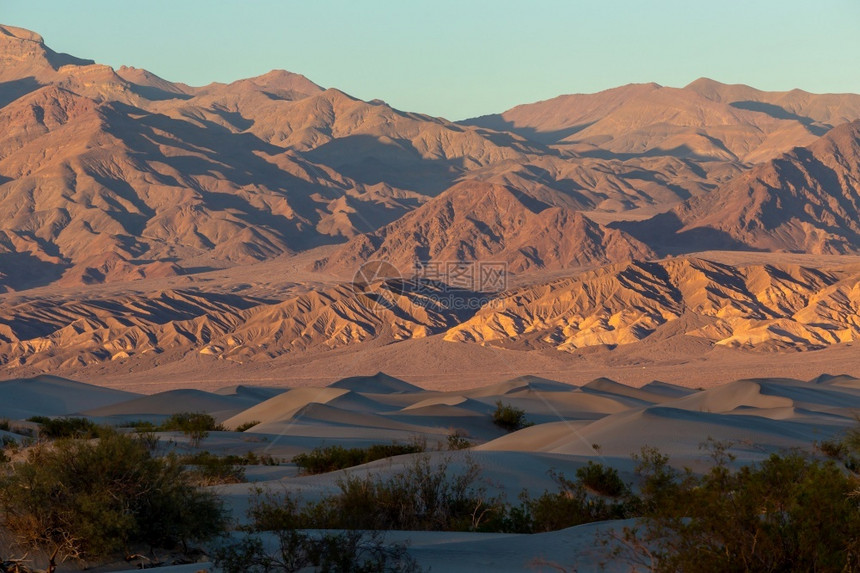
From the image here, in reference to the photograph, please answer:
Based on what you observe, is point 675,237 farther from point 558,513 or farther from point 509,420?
point 558,513

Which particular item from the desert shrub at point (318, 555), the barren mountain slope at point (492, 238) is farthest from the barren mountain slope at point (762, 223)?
the desert shrub at point (318, 555)

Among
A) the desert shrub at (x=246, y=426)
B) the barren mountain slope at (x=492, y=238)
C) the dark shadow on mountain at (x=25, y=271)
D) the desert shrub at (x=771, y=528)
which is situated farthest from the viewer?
the dark shadow on mountain at (x=25, y=271)

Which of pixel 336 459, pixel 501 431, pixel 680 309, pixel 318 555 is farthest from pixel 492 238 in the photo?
pixel 318 555

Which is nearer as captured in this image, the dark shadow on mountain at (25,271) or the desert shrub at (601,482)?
the desert shrub at (601,482)

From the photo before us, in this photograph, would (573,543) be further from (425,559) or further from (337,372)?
(337,372)

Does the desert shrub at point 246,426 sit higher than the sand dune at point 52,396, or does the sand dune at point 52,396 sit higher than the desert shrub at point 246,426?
the desert shrub at point 246,426

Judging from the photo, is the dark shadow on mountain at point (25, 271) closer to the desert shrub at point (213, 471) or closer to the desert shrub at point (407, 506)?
the desert shrub at point (213, 471)

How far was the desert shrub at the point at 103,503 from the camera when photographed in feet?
37.8

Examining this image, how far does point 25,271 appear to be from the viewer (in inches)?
7116

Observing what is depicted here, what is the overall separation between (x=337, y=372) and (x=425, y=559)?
90.7 metres

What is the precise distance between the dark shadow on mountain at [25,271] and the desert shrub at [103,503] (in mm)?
169812

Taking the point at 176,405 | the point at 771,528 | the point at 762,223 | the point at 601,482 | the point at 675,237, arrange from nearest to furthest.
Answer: the point at 771,528 < the point at 601,482 < the point at 176,405 < the point at 675,237 < the point at 762,223

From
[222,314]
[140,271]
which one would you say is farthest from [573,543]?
[140,271]

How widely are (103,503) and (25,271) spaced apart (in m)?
179
